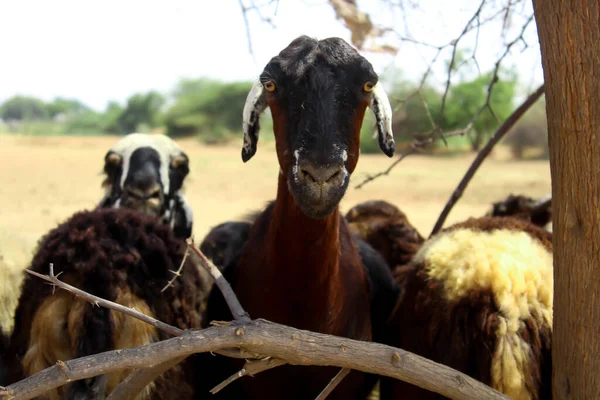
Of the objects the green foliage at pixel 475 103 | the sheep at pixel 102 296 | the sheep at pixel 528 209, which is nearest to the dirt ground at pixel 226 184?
the green foliage at pixel 475 103

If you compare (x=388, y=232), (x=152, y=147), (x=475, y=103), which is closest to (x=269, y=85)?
(x=152, y=147)

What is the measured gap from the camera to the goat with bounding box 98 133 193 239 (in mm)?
4578

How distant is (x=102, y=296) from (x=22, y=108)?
75.7 m

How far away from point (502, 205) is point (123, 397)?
3.90 m

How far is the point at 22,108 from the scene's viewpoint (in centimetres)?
7112

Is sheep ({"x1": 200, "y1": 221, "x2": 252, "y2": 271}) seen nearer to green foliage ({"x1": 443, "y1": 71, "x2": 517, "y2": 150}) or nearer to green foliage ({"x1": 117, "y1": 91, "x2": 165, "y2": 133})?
green foliage ({"x1": 443, "y1": 71, "x2": 517, "y2": 150})

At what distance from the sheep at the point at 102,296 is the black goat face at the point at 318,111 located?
31.4 inches

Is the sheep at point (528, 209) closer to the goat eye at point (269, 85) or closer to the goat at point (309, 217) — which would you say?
the goat at point (309, 217)

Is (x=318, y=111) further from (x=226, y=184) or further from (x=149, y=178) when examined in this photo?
(x=226, y=184)

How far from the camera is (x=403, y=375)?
2.16 metres

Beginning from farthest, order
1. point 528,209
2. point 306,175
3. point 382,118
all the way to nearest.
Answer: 1. point 528,209
2. point 382,118
3. point 306,175

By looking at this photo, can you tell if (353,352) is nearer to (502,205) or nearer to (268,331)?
(268,331)

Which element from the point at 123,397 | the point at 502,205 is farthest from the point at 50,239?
the point at 502,205

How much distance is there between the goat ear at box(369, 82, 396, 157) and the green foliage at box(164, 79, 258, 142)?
32879 mm
